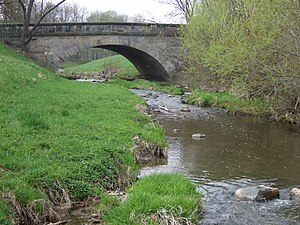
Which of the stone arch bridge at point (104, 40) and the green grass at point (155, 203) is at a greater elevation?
the stone arch bridge at point (104, 40)

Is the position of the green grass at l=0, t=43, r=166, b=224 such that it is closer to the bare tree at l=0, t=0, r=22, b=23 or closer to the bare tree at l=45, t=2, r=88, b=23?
the bare tree at l=0, t=0, r=22, b=23

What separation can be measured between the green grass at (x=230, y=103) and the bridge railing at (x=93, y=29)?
12.4 meters

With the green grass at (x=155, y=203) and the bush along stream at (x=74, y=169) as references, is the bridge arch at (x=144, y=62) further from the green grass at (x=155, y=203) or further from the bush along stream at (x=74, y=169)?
the green grass at (x=155, y=203)

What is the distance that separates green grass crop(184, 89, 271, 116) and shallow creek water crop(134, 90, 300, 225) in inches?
41.8

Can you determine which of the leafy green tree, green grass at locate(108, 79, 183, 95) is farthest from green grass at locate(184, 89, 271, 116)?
green grass at locate(108, 79, 183, 95)

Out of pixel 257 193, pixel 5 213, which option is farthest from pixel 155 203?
pixel 257 193

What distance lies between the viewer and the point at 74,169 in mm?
8648

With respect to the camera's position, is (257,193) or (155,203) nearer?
(155,203)

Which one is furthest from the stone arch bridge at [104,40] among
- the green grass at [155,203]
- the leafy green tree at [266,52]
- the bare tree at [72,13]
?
the bare tree at [72,13]

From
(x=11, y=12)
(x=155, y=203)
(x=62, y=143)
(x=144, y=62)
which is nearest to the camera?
(x=155, y=203)

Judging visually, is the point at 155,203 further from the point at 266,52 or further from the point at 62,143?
the point at 266,52

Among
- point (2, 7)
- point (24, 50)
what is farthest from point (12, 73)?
point (2, 7)

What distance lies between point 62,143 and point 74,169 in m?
1.63

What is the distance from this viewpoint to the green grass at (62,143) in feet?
26.4
